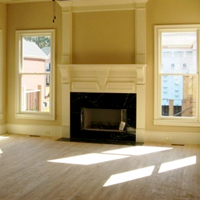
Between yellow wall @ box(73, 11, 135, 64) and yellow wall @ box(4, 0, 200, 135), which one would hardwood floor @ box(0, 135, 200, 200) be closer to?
yellow wall @ box(4, 0, 200, 135)

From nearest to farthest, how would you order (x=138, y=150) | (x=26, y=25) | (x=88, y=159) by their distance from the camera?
(x=88, y=159) → (x=138, y=150) → (x=26, y=25)

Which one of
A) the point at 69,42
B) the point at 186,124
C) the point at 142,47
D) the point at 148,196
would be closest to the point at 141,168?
the point at 148,196

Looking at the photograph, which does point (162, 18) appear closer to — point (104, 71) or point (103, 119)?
point (104, 71)

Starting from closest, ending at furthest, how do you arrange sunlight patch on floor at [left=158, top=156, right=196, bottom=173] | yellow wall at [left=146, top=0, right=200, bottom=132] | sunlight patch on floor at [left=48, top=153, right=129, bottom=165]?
1. sunlight patch on floor at [left=158, top=156, right=196, bottom=173]
2. sunlight patch on floor at [left=48, top=153, right=129, bottom=165]
3. yellow wall at [left=146, top=0, right=200, bottom=132]

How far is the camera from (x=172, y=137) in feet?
20.7

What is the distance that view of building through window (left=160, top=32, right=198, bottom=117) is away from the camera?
622 cm

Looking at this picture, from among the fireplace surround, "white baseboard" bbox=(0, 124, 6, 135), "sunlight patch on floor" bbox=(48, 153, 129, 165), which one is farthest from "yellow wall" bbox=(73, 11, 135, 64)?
"white baseboard" bbox=(0, 124, 6, 135)

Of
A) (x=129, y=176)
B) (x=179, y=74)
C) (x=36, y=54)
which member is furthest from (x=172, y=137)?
(x=36, y=54)

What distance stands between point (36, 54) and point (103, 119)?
2149 millimetres

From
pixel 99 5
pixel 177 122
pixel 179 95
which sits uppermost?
pixel 99 5

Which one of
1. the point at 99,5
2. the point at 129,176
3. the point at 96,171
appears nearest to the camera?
the point at 129,176

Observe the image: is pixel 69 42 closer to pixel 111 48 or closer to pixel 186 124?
pixel 111 48

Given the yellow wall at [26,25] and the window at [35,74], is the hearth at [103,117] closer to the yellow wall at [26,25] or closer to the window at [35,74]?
the yellow wall at [26,25]

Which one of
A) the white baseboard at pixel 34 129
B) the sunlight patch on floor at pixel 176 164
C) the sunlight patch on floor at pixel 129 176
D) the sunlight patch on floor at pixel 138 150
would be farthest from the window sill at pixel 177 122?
the white baseboard at pixel 34 129
